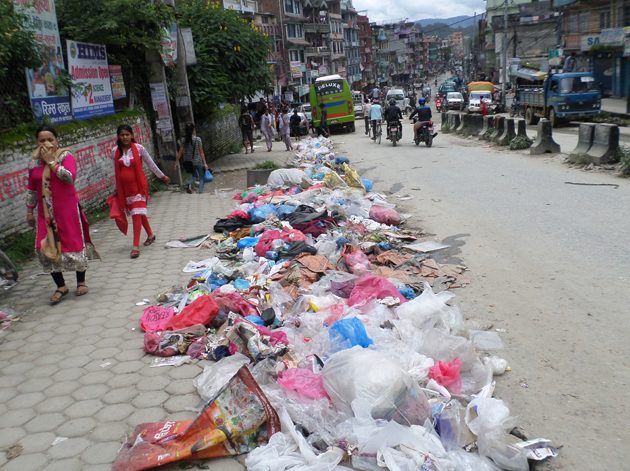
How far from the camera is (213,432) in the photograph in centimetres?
308

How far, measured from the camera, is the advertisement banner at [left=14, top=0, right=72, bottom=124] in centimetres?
812

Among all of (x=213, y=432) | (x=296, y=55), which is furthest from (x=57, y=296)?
(x=296, y=55)

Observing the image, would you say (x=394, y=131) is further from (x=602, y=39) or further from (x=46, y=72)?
(x=602, y=39)

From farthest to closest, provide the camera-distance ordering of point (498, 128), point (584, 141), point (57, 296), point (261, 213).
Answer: point (498, 128), point (584, 141), point (261, 213), point (57, 296)

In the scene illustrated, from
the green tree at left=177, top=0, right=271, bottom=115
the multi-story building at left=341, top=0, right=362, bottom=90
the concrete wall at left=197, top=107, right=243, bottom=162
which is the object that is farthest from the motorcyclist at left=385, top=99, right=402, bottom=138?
the multi-story building at left=341, top=0, right=362, bottom=90

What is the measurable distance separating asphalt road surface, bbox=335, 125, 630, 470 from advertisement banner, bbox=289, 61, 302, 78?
172 ft

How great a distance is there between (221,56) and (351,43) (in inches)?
3197

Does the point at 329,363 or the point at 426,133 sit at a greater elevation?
the point at 426,133

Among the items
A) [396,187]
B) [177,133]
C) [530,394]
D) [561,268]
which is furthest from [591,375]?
[177,133]

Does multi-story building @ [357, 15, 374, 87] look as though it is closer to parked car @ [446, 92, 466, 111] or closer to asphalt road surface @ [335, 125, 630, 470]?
parked car @ [446, 92, 466, 111]

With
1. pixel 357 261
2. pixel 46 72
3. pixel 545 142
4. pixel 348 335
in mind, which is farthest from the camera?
pixel 545 142

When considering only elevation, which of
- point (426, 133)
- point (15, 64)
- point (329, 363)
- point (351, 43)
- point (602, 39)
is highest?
point (351, 43)

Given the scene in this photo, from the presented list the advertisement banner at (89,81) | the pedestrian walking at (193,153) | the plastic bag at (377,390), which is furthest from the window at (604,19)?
the plastic bag at (377,390)

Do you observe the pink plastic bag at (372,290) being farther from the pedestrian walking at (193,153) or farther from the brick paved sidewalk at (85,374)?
the pedestrian walking at (193,153)
